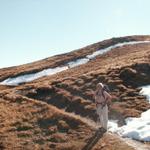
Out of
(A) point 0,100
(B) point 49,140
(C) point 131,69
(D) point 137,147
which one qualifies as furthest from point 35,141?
(C) point 131,69

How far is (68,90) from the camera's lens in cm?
3972

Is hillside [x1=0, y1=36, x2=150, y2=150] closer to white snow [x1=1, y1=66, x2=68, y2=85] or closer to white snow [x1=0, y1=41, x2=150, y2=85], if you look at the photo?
white snow [x1=1, y1=66, x2=68, y2=85]

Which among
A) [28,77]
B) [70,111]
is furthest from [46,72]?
[70,111]

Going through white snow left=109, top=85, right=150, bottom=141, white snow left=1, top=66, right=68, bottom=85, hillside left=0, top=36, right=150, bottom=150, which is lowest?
white snow left=109, top=85, right=150, bottom=141

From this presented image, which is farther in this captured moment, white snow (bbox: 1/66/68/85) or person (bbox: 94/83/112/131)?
white snow (bbox: 1/66/68/85)

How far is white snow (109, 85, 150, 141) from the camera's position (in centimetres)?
2538

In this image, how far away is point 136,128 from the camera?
26.7m

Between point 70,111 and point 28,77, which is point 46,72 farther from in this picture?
point 70,111

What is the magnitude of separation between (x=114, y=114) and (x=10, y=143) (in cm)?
933

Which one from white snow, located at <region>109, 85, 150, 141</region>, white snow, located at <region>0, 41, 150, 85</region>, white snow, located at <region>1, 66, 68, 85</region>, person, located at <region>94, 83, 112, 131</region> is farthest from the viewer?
white snow, located at <region>0, 41, 150, 85</region>

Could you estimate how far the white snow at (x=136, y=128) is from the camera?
83.3ft

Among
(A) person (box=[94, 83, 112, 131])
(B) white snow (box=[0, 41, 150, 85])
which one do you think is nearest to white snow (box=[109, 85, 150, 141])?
(A) person (box=[94, 83, 112, 131])

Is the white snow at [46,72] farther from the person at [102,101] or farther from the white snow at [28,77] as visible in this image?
the person at [102,101]

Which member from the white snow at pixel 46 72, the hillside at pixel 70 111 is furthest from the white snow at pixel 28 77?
the hillside at pixel 70 111
